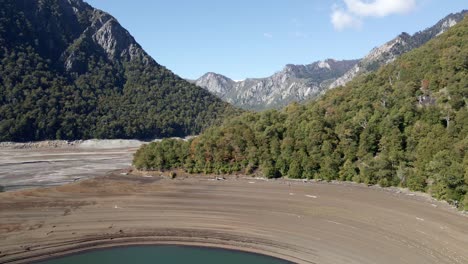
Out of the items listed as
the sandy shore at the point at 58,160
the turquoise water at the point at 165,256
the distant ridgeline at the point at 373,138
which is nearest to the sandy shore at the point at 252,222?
the turquoise water at the point at 165,256

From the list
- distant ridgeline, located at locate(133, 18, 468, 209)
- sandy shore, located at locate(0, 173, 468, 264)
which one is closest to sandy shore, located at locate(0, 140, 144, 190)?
sandy shore, located at locate(0, 173, 468, 264)

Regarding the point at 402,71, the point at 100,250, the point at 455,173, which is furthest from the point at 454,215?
the point at 402,71

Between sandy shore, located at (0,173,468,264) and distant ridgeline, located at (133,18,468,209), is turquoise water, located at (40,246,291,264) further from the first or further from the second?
distant ridgeline, located at (133,18,468,209)

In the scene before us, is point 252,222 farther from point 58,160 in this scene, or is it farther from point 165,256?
point 58,160

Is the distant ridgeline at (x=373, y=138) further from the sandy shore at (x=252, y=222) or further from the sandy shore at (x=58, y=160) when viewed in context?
the sandy shore at (x=58, y=160)

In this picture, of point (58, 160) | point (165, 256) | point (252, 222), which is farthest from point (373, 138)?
point (58, 160)

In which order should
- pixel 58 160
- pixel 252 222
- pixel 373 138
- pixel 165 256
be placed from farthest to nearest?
pixel 58 160
pixel 373 138
pixel 252 222
pixel 165 256
